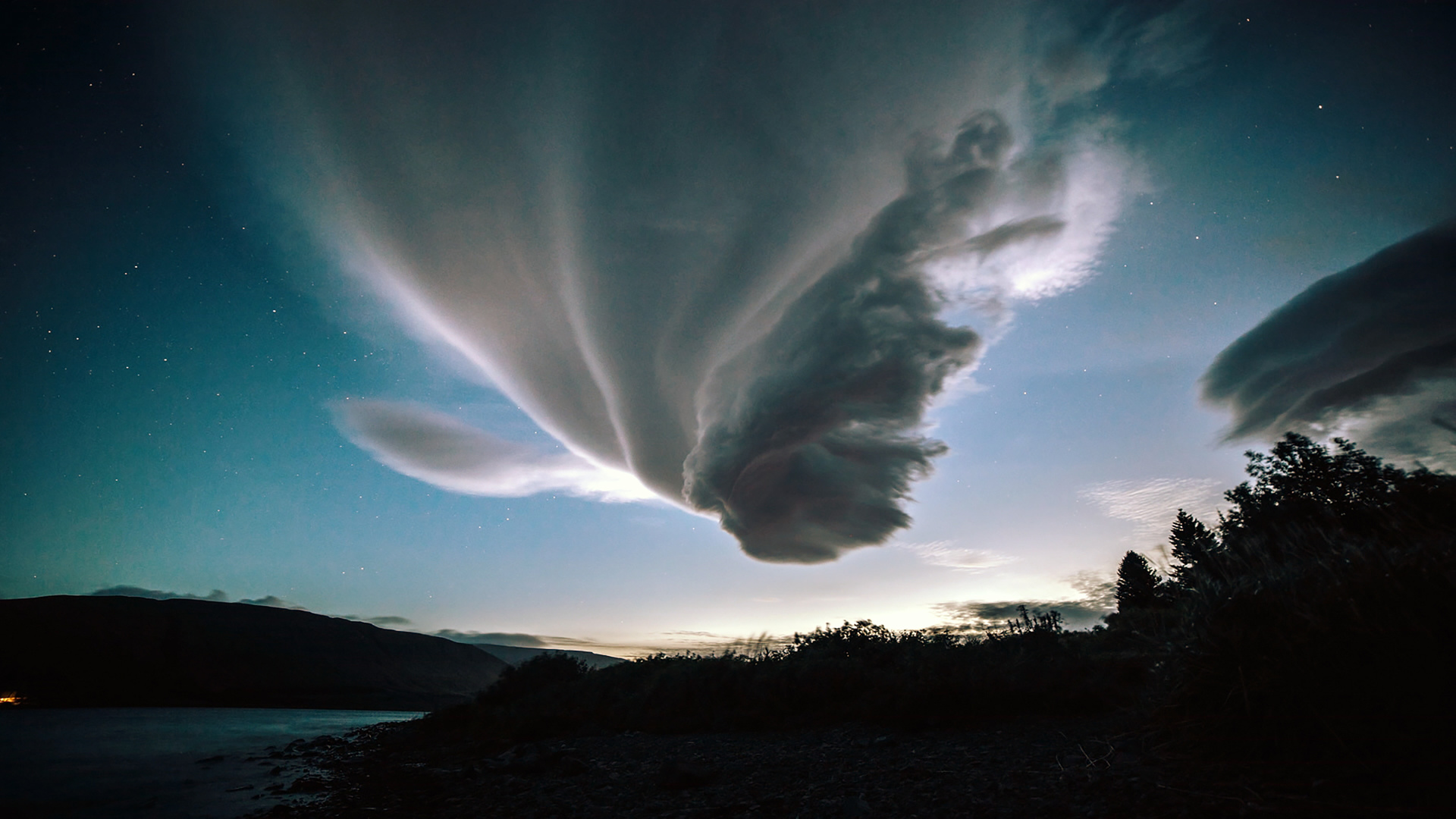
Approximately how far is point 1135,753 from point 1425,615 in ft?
8.36

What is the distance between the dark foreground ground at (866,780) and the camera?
325 cm

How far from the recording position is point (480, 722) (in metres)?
16.0

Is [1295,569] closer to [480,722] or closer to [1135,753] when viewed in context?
[1135,753]

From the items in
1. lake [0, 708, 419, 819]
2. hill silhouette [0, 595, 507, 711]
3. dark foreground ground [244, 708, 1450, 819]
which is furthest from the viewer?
hill silhouette [0, 595, 507, 711]

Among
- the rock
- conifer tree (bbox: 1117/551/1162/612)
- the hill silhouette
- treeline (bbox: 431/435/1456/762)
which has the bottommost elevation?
the hill silhouette

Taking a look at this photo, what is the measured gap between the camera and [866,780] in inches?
223

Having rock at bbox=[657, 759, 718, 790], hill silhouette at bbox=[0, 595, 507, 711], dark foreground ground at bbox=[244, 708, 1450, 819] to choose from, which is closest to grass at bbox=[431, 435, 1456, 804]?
dark foreground ground at bbox=[244, 708, 1450, 819]

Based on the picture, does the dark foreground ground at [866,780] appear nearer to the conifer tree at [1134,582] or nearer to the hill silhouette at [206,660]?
the conifer tree at [1134,582]

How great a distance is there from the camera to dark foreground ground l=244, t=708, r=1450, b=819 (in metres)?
3.25

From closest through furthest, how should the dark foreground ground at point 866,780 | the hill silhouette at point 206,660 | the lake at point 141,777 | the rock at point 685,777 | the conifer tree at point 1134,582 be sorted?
the dark foreground ground at point 866,780 < the rock at point 685,777 < the lake at point 141,777 < the conifer tree at point 1134,582 < the hill silhouette at point 206,660

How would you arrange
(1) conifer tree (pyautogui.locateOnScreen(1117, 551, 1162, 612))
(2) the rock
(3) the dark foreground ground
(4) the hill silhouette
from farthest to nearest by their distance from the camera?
(4) the hill silhouette → (1) conifer tree (pyautogui.locateOnScreen(1117, 551, 1162, 612)) → (2) the rock → (3) the dark foreground ground

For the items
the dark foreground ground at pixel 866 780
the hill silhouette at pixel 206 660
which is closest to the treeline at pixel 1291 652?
the dark foreground ground at pixel 866 780

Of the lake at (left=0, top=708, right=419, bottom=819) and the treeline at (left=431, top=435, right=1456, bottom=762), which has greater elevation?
the treeline at (left=431, top=435, right=1456, bottom=762)

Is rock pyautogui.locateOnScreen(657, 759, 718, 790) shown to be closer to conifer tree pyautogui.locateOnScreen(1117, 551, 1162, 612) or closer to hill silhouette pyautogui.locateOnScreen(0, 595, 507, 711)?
conifer tree pyautogui.locateOnScreen(1117, 551, 1162, 612)
